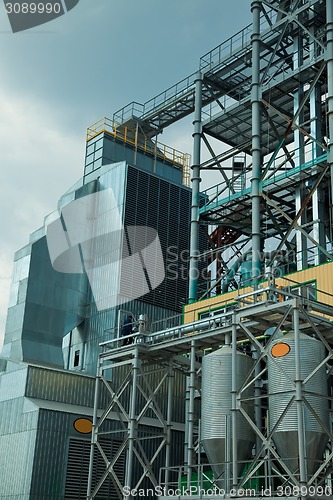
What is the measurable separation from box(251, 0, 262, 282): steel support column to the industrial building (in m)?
0.09

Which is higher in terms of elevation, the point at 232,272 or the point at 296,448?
the point at 232,272

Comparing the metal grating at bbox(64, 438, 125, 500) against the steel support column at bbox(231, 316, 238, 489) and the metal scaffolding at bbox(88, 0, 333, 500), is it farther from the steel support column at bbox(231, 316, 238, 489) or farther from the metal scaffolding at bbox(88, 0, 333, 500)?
the steel support column at bbox(231, 316, 238, 489)

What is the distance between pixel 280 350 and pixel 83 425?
51.4 feet

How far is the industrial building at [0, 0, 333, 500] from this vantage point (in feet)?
86.7

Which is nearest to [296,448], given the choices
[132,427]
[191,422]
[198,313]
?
[191,422]

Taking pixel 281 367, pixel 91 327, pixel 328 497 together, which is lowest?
pixel 328 497

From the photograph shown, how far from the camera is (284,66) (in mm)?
42250

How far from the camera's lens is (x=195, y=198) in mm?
41844

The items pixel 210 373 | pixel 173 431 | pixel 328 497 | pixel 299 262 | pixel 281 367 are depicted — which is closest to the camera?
pixel 328 497

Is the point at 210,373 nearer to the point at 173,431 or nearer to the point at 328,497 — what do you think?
the point at 328,497

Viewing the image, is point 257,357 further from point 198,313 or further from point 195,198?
point 195,198

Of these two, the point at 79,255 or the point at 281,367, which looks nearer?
the point at 281,367

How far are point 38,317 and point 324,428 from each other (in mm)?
23436

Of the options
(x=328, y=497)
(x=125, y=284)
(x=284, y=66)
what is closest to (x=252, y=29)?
(x=284, y=66)
